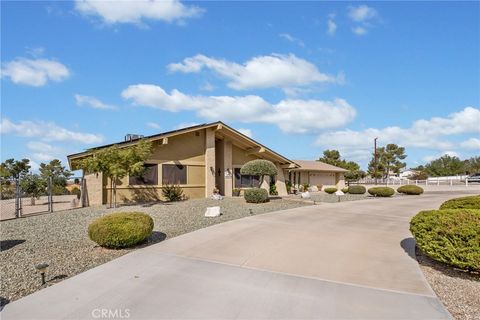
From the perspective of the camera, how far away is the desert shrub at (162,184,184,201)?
19.6 m

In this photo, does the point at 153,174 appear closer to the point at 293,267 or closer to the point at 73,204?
the point at 73,204

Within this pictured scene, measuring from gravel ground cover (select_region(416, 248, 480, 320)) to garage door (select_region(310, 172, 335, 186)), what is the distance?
27.4 m

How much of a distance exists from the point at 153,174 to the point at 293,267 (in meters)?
14.9

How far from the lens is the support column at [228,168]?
22844 mm

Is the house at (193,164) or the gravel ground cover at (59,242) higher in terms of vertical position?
the house at (193,164)

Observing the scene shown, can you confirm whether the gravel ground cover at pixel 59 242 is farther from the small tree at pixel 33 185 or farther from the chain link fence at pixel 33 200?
the small tree at pixel 33 185

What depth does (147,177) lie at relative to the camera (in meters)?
19.5

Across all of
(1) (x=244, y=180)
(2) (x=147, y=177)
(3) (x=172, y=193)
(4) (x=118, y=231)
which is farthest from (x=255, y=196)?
(4) (x=118, y=231)

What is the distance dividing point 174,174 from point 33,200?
9621 millimetres

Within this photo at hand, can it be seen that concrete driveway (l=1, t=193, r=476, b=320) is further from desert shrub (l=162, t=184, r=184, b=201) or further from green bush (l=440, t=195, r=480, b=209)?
desert shrub (l=162, t=184, r=184, b=201)

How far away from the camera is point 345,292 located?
5.12 meters

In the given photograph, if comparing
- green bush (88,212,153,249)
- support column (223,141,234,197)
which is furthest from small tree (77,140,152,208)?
green bush (88,212,153,249)

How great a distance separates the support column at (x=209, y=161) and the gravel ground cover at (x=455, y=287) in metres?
15.9

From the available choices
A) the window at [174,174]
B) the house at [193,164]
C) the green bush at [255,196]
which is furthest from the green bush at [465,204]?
the window at [174,174]
